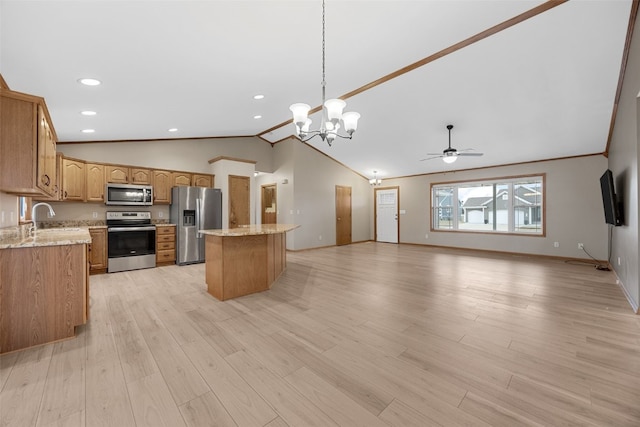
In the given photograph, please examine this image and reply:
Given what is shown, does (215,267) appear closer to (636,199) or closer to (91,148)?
(91,148)

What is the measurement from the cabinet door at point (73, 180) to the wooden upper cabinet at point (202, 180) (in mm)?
1960

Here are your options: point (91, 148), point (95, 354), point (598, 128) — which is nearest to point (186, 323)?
point (95, 354)

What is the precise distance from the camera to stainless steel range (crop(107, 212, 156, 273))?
4.98 m

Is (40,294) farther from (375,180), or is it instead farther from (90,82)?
(375,180)

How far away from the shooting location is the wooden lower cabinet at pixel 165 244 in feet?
18.1

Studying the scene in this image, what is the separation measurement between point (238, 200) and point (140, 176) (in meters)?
2.09

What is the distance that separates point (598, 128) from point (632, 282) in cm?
319

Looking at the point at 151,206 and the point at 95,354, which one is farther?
the point at 151,206

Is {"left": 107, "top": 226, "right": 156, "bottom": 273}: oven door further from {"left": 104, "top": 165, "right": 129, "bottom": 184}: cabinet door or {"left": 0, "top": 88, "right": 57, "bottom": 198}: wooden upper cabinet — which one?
{"left": 0, "top": 88, "right": 57, "bottom": 198}: wooden upper cabinet

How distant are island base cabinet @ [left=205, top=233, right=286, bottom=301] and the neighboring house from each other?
20.9 ft

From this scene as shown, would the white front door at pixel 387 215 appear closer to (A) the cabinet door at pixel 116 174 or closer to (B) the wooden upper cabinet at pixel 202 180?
(B) the wooden upper cabinet at pixel 202 180

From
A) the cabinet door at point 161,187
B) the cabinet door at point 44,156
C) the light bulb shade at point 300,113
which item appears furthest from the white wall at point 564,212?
the cabinet door at point 44,156

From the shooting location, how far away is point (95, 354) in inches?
85.8

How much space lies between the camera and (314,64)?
3.45 m
